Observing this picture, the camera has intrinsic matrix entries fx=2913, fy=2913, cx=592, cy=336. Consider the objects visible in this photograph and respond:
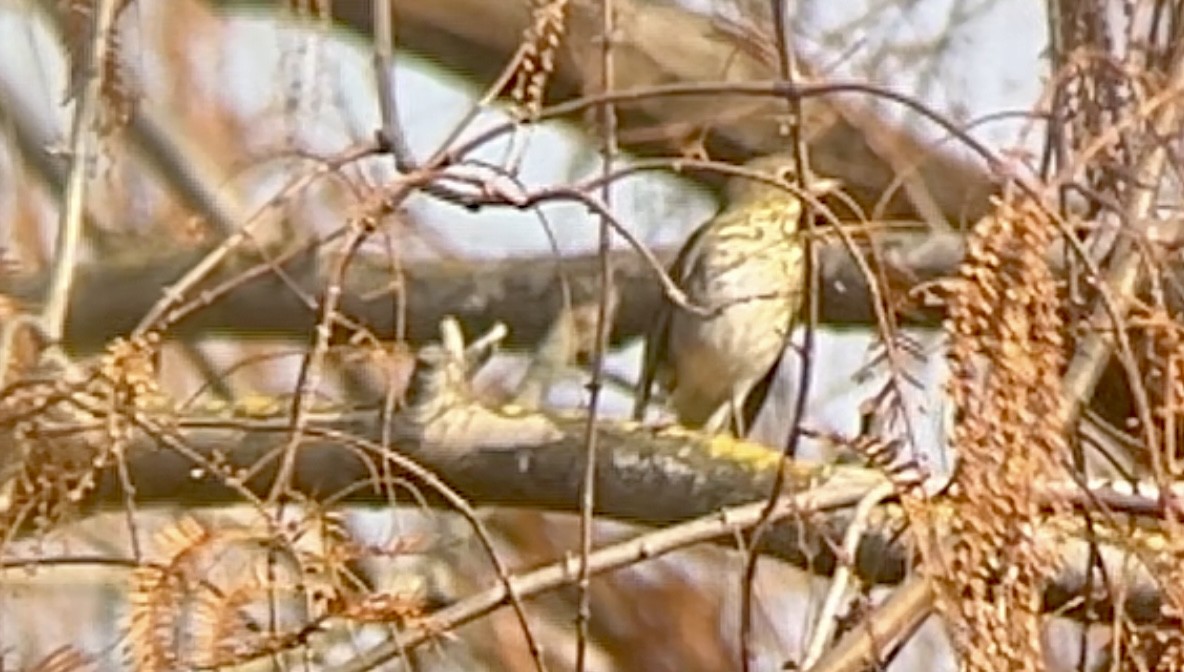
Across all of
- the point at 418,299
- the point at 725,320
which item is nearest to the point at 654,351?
the point at 418,299

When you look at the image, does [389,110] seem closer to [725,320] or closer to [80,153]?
[80,153]

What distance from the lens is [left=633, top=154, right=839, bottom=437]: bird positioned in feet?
14.2

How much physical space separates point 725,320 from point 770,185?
8.27 ft

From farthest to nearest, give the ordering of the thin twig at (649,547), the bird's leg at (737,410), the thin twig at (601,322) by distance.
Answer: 1. the bird's leg at (737,410)
2. the thin twig at (649,547)
3. the thin twig at (601,322)

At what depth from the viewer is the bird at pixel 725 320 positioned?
4.33 m

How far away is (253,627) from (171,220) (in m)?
2.58

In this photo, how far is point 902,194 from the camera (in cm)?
368

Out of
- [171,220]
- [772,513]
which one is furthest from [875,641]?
[171,220]

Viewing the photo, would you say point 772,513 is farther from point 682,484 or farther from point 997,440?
point 682,484

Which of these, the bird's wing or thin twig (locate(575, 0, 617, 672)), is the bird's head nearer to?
thin twig (locate(575, 0, 617, 672))

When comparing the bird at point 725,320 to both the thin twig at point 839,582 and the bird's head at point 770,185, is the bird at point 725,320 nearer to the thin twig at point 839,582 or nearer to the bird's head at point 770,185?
the bird's head at point 770,185

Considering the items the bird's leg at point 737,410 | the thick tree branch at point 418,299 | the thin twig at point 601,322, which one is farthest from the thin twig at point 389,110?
the bird's leg at point 737,410

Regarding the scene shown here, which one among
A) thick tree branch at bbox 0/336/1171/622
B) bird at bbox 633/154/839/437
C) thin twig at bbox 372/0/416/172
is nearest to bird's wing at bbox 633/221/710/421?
bird at bbox 633/154/839/437

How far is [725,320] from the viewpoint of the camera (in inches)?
186
